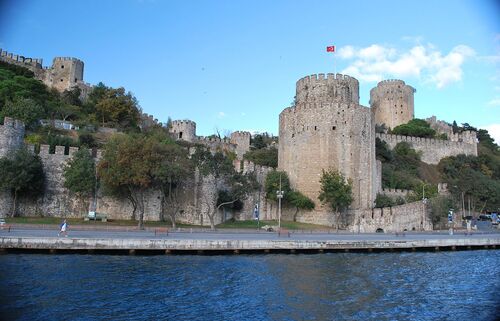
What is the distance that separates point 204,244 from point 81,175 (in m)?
13.7

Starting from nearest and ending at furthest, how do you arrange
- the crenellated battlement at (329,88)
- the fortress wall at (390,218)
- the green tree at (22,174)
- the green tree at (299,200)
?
the green tree at (22,174) < the fortress wall at (390,218) < the green tree at (299,200) < the crenellated battlement at (329,88)

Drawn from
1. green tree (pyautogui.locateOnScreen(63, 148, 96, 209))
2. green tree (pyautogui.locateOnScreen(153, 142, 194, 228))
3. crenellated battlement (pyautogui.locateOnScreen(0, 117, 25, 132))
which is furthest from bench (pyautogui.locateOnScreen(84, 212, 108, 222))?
crenellated battlement (pyautogui.locateOnScreen(0, 117, 25, 132))

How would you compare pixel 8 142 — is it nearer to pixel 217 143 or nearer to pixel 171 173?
pixel 171 173

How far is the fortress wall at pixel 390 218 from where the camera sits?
4153 centimetres

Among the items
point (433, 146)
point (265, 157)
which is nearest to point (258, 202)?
point (265, 157)

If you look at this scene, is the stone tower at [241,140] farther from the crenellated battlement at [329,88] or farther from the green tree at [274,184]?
the green tree at [274,184]

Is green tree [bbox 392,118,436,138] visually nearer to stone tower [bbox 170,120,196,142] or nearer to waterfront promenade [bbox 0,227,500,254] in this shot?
stone tower [bbox 170,120,196,142]

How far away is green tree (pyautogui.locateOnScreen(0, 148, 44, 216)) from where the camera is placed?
103 ft

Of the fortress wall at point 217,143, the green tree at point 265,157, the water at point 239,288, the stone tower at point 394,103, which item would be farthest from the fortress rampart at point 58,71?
the stone tower at point 394,103

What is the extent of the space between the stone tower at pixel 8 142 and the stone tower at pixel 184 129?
3706 cm

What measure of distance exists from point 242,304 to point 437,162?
6461 centimetres

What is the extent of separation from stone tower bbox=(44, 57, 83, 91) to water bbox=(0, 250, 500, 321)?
5027 cm

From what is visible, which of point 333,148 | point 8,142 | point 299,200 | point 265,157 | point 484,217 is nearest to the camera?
point 8,142

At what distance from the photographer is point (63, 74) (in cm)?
6762
